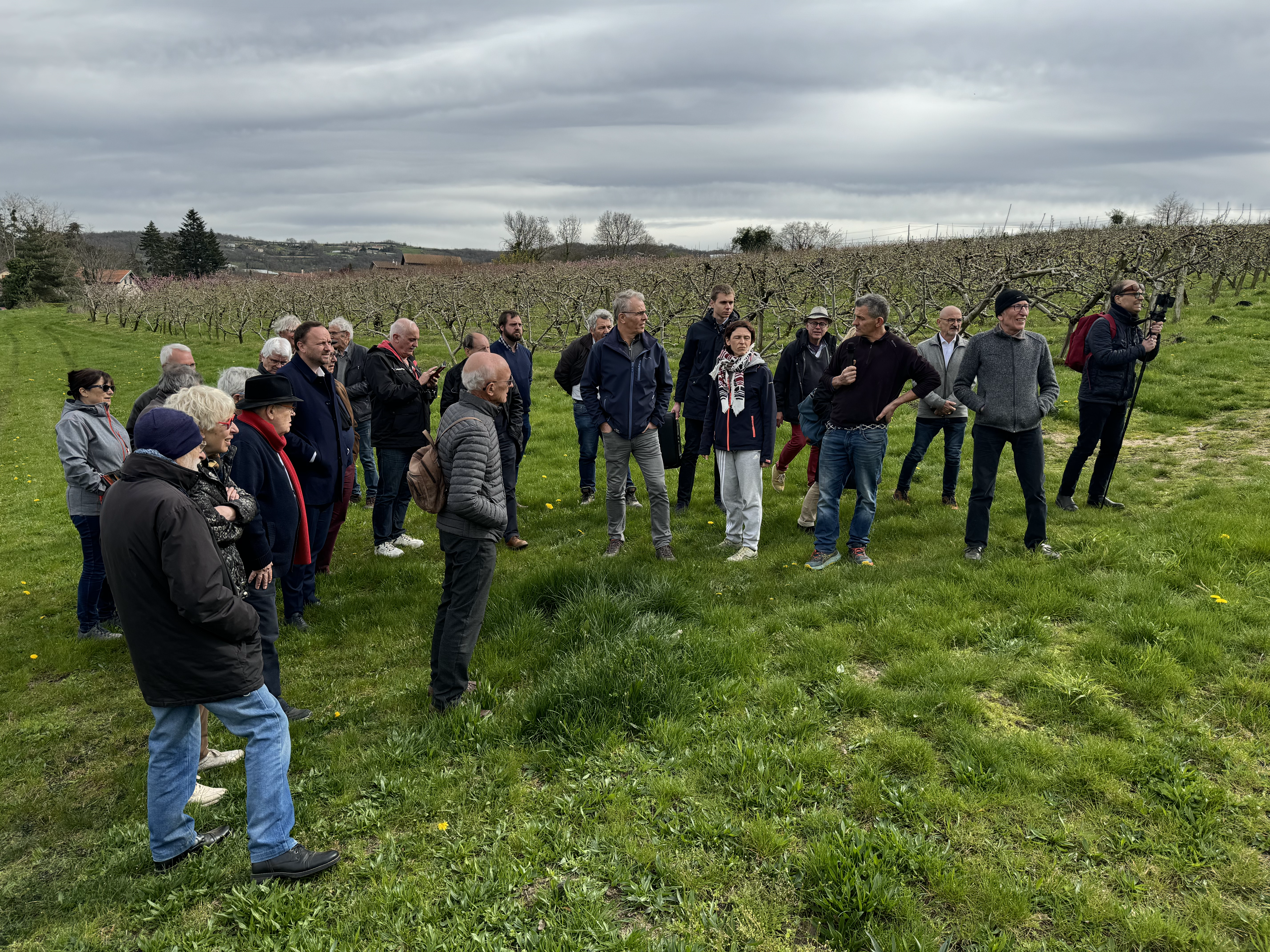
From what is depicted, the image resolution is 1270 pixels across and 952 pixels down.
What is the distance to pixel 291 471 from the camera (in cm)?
466

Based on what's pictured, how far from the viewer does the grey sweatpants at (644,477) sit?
6.70 metres

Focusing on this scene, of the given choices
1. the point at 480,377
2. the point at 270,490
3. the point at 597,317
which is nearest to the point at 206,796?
the point at 270,490

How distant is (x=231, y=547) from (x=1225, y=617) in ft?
20.1

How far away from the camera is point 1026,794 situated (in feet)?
11.3

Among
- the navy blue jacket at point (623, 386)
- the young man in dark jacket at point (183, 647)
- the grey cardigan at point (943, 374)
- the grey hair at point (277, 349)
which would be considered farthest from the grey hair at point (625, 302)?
the young man in dark jacket at point (183, 647)

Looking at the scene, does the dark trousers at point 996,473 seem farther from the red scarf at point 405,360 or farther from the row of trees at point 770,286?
the red scarf at point 405,360

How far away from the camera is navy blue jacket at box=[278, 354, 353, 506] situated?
5.60m

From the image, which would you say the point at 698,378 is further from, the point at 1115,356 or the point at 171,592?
the point at 171,592

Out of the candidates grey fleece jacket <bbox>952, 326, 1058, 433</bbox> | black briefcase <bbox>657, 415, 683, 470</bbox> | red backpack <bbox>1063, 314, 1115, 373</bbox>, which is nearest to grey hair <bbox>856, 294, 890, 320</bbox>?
grey fleece jacket <bbox>952, 326, 1058, 433</bbox>

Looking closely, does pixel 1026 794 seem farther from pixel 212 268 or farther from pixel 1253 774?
pixel 212 268

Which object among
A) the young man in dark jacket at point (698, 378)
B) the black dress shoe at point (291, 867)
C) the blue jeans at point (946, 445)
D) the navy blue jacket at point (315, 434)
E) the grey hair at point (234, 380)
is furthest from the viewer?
the blue jeans at point (946, 445)

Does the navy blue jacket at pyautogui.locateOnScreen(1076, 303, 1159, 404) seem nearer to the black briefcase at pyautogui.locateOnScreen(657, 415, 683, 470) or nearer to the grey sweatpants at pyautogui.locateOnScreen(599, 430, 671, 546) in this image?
the black briefcase at pyautogui.locateOnScreen(657, 415, 683, 470)

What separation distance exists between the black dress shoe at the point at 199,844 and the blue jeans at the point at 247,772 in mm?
18

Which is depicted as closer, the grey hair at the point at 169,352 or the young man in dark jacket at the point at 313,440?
the young man in dark jacket at the point at 313,440
